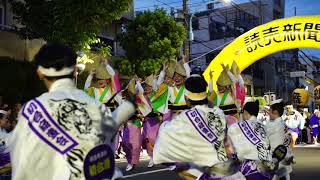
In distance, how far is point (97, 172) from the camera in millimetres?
2893

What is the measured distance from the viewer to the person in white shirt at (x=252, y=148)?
16.9 feet

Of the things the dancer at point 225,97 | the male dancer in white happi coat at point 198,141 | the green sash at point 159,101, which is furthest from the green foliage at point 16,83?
the male dancer in white happi coat at point 198,141

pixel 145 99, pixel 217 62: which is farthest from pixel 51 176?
pixel 217 62

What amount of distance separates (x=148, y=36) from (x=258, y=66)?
2374 cm

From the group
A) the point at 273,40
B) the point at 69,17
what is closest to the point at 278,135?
the point at 273,40

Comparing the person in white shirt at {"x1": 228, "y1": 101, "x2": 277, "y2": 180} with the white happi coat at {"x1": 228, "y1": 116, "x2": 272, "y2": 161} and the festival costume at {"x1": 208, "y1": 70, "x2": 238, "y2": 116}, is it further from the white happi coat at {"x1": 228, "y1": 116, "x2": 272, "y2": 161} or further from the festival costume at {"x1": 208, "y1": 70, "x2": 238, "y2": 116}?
the festival costume at {"x1": 208, "y1": 70, "x2": 238, "y2": 116}

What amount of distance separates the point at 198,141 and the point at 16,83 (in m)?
12.6

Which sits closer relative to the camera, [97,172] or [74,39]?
[97,172]

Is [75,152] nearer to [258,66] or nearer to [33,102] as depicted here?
[33,102]

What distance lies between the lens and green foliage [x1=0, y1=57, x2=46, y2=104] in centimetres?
1566

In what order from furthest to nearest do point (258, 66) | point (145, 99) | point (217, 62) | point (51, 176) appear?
point (258, 66) → point (217, 62) → point (145, 99) → point (51, 176)

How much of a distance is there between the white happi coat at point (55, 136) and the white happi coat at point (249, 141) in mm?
2424

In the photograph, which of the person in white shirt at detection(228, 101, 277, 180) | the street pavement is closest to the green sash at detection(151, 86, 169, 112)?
the street pavement

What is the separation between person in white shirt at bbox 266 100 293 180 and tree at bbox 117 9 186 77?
16.7 m
